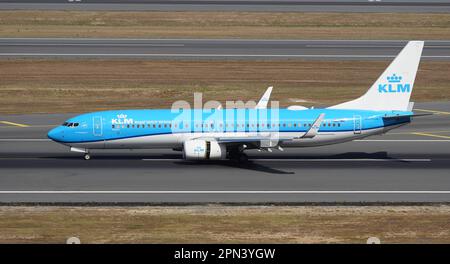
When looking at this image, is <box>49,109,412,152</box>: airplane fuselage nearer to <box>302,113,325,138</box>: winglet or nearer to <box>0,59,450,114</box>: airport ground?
<box>302,113,325,138</box>: winglet

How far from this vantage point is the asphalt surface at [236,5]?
13138cm

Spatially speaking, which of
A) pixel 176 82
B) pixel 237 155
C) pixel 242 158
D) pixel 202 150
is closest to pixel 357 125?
pixel 242 158

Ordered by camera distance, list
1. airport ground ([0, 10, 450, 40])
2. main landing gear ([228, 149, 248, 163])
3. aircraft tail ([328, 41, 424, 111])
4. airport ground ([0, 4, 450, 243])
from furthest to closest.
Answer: airport ground ([0, 10, 450, 40])
aircraft tail ([328, 41, 424, 111])
main landing gear ([228, 149, 248, 163])
airport ground ([0, 4, 450, 243])

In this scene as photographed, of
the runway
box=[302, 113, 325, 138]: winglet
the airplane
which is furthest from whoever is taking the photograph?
the runway

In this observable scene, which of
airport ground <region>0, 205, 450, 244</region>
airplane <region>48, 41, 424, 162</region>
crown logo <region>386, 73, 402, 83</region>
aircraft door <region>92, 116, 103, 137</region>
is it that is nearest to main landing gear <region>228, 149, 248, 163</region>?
airplane <region>48, 41, 424, 162</region>

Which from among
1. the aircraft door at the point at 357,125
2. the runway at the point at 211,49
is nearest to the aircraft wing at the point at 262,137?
the aircraft door at the point at 357,125

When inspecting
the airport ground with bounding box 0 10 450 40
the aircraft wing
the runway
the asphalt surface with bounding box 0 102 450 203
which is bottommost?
the asphalt surface with bounding box 0 102 450 203

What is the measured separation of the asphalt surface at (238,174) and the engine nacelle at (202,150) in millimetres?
794

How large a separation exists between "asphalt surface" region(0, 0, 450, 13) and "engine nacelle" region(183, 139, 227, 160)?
270ft

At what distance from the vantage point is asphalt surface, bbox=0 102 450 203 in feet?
143

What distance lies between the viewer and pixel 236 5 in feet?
449

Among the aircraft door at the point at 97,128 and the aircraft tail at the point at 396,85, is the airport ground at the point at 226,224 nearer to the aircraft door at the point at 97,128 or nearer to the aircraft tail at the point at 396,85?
the aircraft door at the point at 97,128
